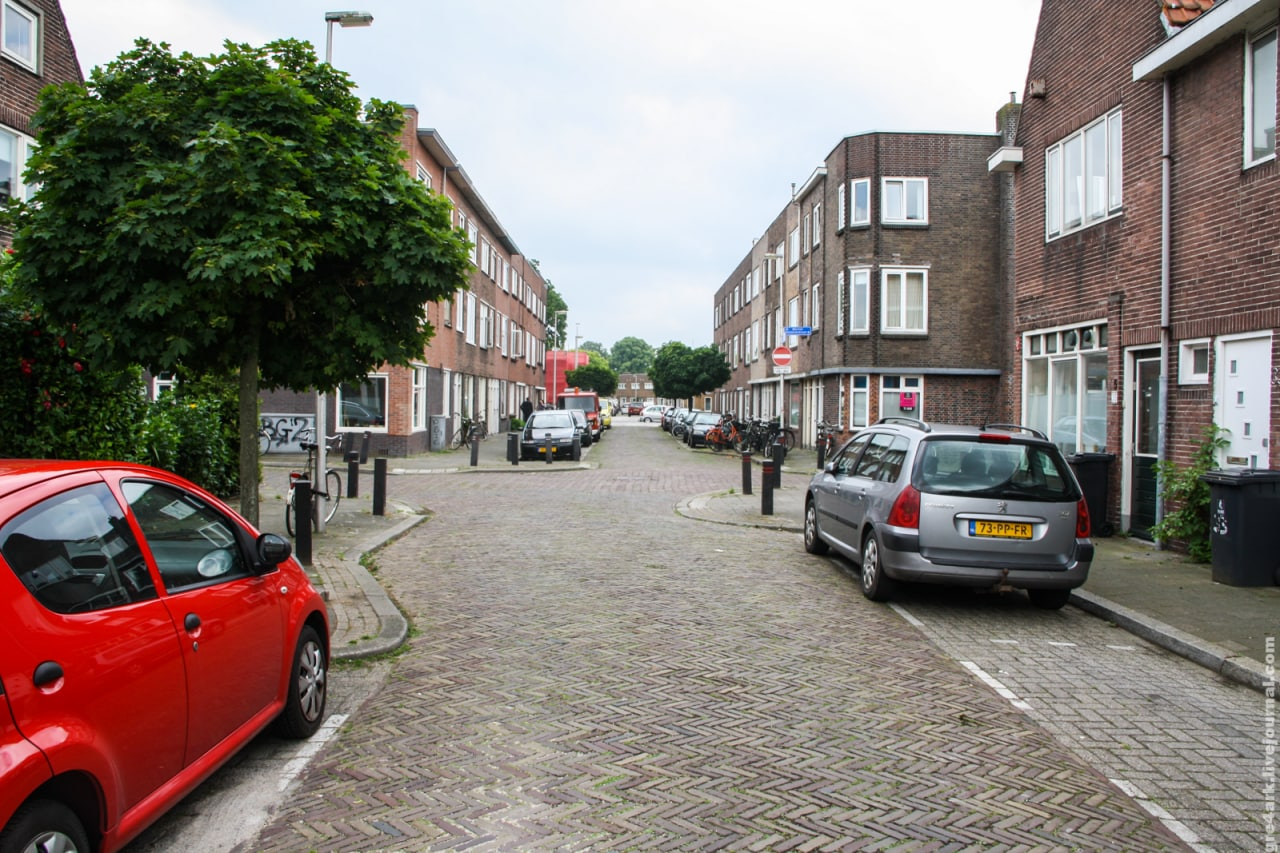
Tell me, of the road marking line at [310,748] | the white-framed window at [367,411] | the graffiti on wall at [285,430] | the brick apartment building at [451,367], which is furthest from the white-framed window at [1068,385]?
the graffiti on wall at [285,430]

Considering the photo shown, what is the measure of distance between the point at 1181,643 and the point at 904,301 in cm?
2410

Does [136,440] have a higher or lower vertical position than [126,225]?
lower

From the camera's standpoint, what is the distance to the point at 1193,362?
34.8 feet

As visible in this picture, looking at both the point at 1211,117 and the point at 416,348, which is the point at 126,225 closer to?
Answer: the point at 416,348

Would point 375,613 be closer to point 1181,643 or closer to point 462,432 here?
point 1181,643

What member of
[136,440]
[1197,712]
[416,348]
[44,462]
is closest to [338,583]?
[416,348]

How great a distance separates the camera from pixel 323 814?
384cm

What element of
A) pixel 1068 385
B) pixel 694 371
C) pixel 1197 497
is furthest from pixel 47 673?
pixel 694 371

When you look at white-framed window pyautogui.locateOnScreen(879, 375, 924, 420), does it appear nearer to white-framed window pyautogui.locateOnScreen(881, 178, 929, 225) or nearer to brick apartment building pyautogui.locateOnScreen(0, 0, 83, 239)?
white-framed window pyautogui.locateOnScreen(881, 178, 929, 225)

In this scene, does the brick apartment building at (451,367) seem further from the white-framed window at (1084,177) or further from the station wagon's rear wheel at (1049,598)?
the white-framed window at (1084,177)

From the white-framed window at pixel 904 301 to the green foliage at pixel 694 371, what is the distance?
2396cm

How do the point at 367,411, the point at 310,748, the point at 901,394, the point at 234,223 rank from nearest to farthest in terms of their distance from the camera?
the point at 310,748, the point at 234,223, the point at 367,411, the point at 901,394

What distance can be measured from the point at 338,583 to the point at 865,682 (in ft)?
16.6

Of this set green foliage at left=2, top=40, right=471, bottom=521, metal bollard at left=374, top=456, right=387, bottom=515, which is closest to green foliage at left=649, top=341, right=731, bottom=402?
metal bollard at left=374, top=456, right=387, bottom=515
